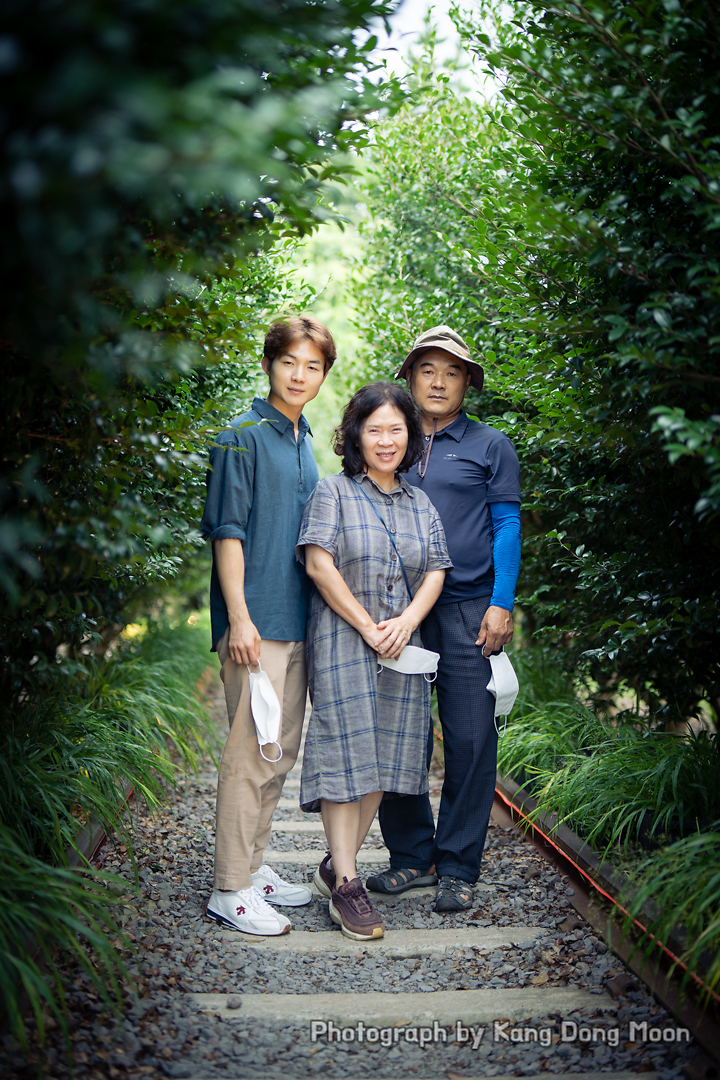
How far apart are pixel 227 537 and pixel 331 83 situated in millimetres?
1421

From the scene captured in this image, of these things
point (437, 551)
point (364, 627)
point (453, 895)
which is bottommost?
point (453, 895)

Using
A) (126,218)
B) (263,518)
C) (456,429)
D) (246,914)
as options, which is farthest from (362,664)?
(126,218)

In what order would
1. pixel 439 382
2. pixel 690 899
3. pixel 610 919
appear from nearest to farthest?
pixel 690 899
pixel 610 919
pixel 439 382

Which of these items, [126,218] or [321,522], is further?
[321,522]

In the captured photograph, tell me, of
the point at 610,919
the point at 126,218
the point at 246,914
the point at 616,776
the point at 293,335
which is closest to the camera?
the point at 126,218

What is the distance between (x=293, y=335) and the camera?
285cm

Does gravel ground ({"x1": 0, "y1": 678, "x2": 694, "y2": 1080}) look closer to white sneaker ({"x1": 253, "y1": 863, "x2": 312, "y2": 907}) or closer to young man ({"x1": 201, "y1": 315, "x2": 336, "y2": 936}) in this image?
white sneaker ({"x1": 253, "y1": 863, "x2": 312, "y2": 907})

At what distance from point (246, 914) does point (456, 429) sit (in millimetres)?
1973

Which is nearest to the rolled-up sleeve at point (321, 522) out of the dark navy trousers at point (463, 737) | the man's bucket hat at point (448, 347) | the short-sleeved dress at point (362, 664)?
the short-sleeved dress at point (362, 664)

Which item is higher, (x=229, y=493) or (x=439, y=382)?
(x=439, y=382)

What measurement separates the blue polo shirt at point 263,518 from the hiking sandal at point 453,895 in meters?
1.08

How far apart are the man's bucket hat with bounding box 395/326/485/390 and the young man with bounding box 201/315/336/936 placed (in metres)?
0.41

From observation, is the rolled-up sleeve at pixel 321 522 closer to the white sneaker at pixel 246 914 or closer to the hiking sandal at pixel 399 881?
the white sneaker at pixel 246 914

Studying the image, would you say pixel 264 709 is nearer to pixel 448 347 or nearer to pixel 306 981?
pixel 306 981
